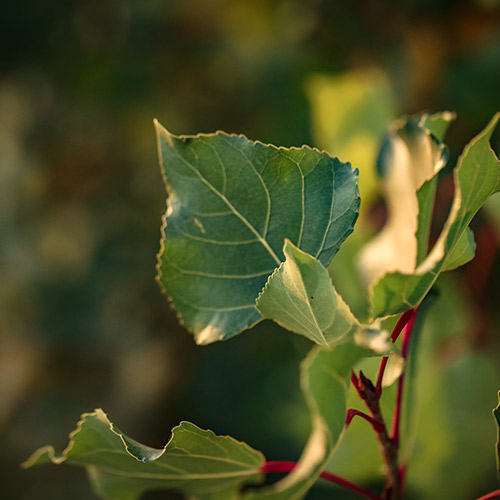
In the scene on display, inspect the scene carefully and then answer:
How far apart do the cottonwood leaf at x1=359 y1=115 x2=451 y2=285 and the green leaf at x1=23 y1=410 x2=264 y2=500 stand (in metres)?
0.18

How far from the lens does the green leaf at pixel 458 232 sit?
16.4 inches

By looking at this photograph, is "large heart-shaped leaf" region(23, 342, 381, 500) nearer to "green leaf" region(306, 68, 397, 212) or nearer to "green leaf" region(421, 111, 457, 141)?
"green leaf" region(421, 111, 457, 141)

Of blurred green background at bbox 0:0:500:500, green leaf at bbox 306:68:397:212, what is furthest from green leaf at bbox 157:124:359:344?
Answer: blurred green background at bbox 0:0:500:500

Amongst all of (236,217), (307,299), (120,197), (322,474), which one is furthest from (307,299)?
(120,197)

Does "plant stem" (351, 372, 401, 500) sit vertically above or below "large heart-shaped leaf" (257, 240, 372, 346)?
below

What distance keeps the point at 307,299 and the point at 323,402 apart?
0.21 ft

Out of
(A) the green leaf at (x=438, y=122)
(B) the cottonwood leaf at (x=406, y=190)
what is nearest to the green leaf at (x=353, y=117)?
(B) the cottonwood leaf at (x=406, y=190)

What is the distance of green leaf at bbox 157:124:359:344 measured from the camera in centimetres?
45

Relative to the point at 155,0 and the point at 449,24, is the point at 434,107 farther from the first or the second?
the point at 155,0

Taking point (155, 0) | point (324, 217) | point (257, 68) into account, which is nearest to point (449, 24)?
point (257, 68)

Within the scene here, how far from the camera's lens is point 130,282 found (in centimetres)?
189

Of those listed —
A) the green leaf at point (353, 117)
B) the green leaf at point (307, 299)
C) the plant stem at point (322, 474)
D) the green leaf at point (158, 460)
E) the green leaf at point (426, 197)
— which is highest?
the green leaf at point (353, 117)

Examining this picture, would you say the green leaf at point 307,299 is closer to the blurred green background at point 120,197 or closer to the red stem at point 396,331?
the red stem at point 396,331

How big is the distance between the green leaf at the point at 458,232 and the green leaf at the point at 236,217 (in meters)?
0.05
